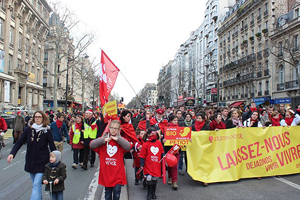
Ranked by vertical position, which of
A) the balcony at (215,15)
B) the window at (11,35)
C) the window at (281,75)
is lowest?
the window at (281,75)

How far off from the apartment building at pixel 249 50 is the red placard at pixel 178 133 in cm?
3283

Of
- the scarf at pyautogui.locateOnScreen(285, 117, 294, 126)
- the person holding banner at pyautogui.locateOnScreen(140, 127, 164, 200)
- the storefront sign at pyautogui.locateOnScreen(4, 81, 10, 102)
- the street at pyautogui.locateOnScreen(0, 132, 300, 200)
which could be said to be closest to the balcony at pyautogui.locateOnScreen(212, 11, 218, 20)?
the storefront sign at pyautogui.locateOnScreen(4, 81, 10, 102)

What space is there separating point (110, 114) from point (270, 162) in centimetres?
427

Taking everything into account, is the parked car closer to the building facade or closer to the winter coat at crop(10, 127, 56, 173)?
the building facade

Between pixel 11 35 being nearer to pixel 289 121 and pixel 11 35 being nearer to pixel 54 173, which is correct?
pixel 289 121

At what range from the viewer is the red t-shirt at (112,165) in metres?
3.96

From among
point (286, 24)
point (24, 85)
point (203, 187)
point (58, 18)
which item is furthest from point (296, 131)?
point (24, 85)

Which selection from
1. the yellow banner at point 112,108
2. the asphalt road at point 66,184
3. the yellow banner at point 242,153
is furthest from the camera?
the yellow banner at point 242,153

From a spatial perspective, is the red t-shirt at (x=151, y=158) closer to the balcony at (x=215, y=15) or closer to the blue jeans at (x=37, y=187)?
the blue jeans at (x=37, y=187)

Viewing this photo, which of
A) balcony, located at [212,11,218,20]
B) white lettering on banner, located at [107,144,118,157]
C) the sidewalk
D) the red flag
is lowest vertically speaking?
the sidewalk

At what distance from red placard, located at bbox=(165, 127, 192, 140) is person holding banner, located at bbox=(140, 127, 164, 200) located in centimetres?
87

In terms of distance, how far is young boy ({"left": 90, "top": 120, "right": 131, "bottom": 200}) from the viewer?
3.94m

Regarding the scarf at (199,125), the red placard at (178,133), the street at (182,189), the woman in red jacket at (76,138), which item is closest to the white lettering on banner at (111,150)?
the street at (182,189)

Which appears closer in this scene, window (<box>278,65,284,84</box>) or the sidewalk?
the sidewalk
